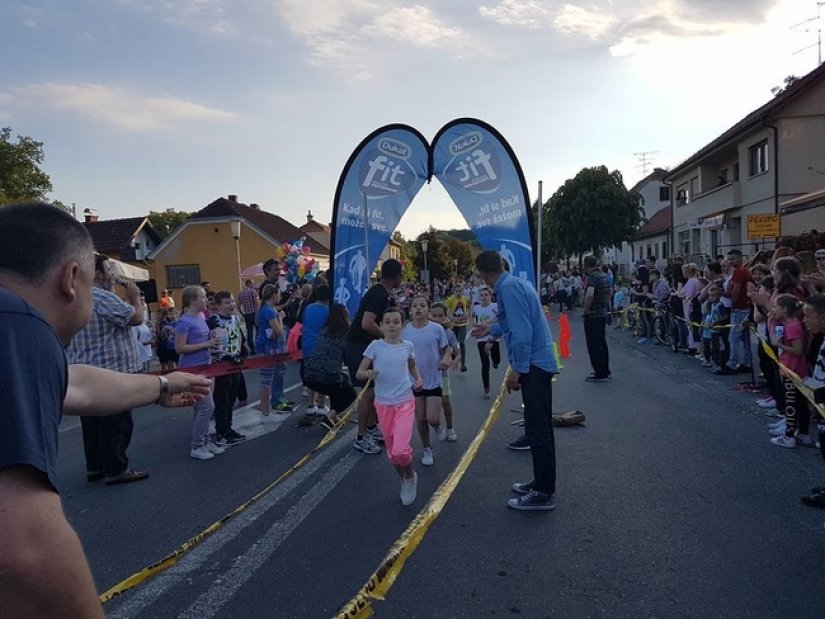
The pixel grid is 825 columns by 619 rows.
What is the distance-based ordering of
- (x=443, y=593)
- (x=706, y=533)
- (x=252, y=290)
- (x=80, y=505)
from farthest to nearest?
(x=252, y=290), (x=80, y=505), (x=706, y=533), (x=443, y=593)

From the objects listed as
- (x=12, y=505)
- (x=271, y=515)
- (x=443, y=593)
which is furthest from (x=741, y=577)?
(x=12, y=505)

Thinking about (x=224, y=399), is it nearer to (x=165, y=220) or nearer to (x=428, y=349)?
(x=428, y=349)

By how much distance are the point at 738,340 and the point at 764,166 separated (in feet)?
61.1

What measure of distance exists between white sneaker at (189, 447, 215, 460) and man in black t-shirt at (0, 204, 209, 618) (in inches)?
220

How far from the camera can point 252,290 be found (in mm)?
14180

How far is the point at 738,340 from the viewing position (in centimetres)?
1083

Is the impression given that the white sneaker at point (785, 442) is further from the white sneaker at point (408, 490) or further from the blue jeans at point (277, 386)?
the blue jeans at point (277, 386)

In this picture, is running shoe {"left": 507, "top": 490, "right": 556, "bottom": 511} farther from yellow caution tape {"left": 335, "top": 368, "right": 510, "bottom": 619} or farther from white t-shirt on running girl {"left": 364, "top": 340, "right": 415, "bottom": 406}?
white t-shirt on running girl {"left": 364, "top": 340, "right": 415, "bottom": 406}

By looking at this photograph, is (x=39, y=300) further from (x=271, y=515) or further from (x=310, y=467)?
(x=310, y=467)

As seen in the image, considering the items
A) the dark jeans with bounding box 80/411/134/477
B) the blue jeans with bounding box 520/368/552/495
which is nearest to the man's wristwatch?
the blue jeans with bounding box 520/368/552/495

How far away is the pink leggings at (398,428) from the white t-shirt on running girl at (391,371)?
5cm

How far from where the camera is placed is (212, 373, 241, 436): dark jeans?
7117mm

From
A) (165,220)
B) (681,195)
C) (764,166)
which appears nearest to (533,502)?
(764,166)

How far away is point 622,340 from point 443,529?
14.3 metres
